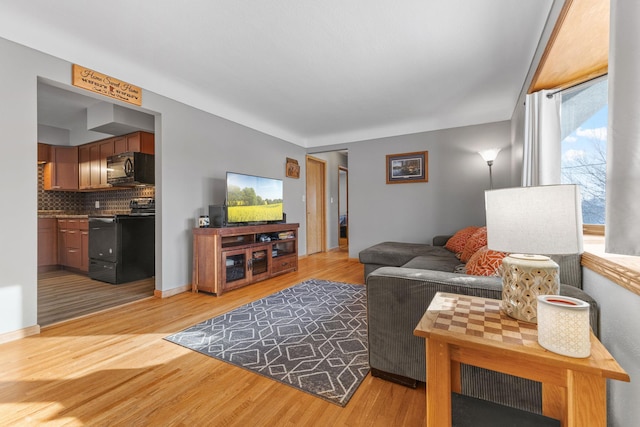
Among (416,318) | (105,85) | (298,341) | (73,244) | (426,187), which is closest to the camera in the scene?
(416,318)

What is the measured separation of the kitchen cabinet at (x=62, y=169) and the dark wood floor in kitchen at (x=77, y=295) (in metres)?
1.54

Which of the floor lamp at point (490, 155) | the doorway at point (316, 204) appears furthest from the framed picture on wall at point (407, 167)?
the doorway at point (316, 204)

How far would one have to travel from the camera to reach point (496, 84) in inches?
132

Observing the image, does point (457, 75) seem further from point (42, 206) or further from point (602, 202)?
point (42, 206)

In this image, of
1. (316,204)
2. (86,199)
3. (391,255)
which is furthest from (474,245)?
(86,199)

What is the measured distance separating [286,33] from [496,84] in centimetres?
259

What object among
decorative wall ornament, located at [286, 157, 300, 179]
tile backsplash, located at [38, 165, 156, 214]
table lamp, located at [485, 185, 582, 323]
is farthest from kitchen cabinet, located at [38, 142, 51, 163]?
table lamp, located at [485, 185, 582, 323]

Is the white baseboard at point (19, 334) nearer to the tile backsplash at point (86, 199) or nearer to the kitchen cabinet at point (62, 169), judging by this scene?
the tile backsplash at point (86, 199)

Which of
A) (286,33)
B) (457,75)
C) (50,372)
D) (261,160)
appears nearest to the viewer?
(50,372)

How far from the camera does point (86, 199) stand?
5.32m

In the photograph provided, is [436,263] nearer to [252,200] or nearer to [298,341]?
[298,341]

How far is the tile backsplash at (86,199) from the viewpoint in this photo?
4.80m

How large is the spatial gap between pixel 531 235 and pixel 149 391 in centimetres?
192

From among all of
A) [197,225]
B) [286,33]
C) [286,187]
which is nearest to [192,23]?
[286,33]
